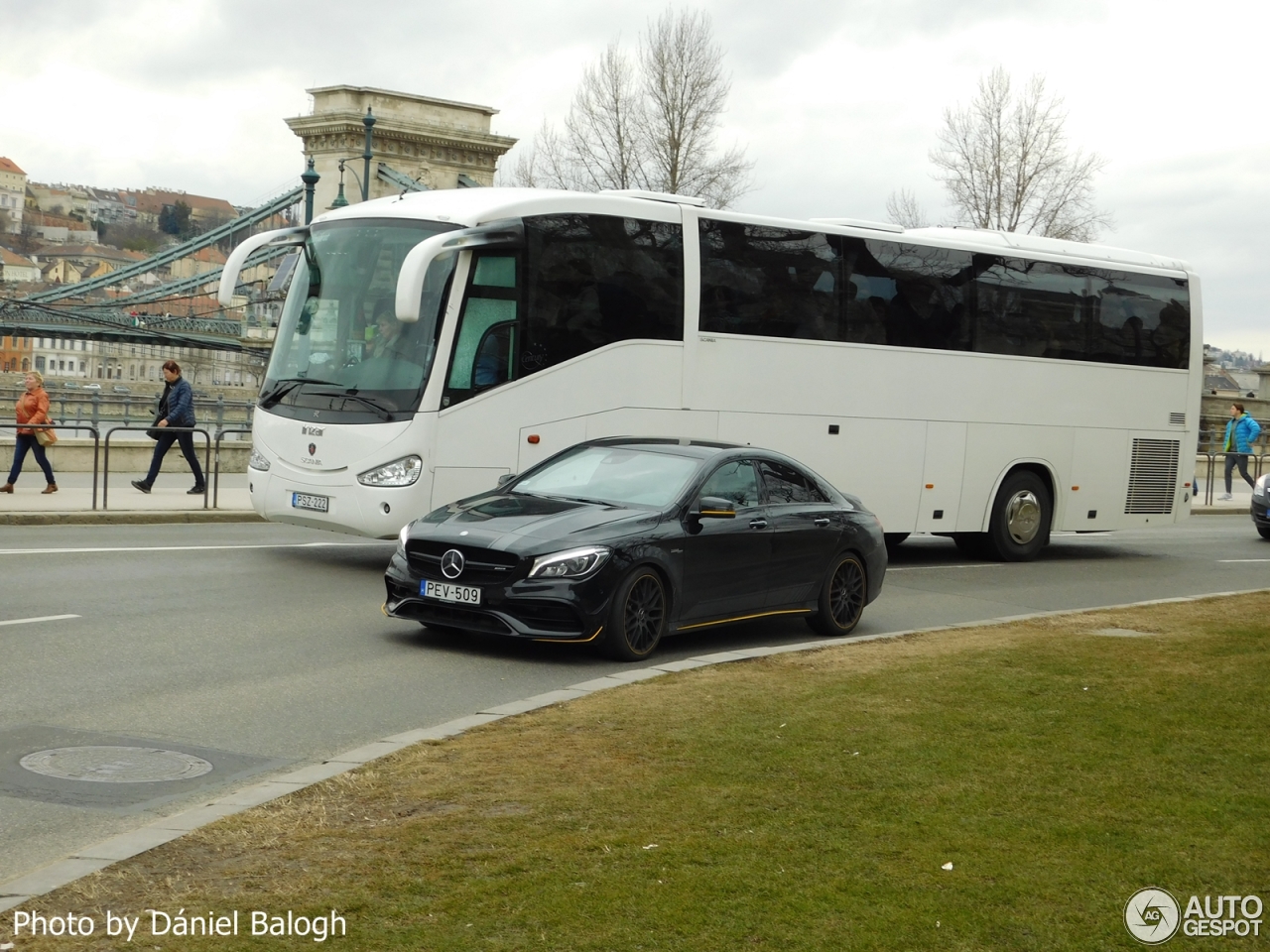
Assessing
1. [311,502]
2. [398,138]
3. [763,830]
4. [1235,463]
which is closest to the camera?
[763,830]

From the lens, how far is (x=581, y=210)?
1591cm

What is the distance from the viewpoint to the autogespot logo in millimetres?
4914

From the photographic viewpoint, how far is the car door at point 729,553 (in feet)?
37.4

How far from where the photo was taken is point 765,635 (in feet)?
41.5

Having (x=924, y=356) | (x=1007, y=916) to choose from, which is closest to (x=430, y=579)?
(x=1007, y=916)

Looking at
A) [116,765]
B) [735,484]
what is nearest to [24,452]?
[735,484]

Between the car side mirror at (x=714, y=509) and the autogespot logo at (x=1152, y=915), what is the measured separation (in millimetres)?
6072

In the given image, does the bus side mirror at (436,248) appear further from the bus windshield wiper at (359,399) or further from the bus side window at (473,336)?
the bus windshield wiper at (359,399)

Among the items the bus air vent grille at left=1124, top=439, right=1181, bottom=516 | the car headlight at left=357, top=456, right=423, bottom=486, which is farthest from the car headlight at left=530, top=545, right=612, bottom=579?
the bus air vent grille at left=1124, top=439, right=1181, bottom=516

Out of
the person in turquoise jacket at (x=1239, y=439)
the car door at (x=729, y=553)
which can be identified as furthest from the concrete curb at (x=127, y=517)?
the person in turquoise jacket at (x=1239, y=439)

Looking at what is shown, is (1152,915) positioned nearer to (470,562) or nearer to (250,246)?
(470,562)

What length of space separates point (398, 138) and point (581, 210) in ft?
146

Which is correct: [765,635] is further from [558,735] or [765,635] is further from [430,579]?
[558,735]

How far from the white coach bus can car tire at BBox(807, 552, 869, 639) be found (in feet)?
12.3
